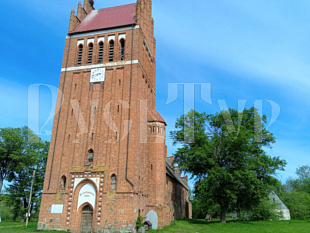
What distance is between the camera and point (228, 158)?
1075 inches

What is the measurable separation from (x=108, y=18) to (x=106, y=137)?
14871 mm

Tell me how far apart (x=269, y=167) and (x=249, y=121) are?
17.8 feet

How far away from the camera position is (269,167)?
2803 centimetres

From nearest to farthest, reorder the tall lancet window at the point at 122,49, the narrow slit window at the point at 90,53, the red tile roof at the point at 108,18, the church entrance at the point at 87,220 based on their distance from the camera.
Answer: the church entrance at the point at 87,220
the tall lancet window at the point at 122,49
the narrow slit window at the point at 90,53
the red tile roof at the point at 108,18

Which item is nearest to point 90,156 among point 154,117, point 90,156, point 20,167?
point 90,156

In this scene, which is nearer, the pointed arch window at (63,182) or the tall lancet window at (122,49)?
the pointed arch window at (63,182)

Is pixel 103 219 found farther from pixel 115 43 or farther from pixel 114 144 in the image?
pixel 115 43

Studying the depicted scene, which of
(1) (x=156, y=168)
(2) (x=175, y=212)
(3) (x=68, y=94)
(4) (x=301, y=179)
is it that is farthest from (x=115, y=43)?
(4) (x=301, y=179)

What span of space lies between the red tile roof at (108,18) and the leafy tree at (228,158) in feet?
42.4

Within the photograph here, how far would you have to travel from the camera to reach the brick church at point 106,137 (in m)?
21.4

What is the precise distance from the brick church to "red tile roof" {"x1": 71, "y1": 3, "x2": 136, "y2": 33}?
5.6 inches

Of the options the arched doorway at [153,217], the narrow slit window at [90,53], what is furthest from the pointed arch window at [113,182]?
the narrow slit window at [90,53]

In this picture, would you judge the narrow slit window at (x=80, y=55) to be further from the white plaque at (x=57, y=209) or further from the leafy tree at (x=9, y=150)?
the leafy tree at (x=9, y=150)

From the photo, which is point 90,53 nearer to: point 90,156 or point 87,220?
point 90,156
